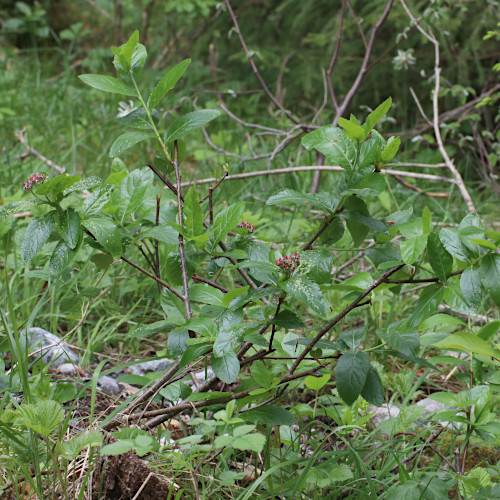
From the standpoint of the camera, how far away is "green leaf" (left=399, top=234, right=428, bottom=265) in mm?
905

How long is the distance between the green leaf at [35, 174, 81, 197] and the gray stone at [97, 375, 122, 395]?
0.74 meters

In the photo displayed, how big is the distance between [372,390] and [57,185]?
0.71 metres

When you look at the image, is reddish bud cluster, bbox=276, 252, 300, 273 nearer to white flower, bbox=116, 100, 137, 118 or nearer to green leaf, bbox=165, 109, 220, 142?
green leaf, bbox=165, 109, 220, 142

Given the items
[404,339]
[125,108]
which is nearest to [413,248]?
[404,339]

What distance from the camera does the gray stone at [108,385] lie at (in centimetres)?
160

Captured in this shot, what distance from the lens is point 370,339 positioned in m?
1.81

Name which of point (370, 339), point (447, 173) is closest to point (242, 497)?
point (370, 339)

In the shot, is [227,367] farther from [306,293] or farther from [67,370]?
[67,370]

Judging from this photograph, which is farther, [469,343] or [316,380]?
[316,380]

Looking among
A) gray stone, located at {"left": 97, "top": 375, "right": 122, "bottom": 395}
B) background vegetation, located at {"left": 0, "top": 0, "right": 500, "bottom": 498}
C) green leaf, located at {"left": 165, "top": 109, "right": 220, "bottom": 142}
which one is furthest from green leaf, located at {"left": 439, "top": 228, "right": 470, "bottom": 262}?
gray stone, located at {"left": 97, "top": 375, "right": 122, "bottom": 395}

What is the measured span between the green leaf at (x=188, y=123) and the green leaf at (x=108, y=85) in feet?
0.36

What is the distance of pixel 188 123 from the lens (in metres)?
1.13

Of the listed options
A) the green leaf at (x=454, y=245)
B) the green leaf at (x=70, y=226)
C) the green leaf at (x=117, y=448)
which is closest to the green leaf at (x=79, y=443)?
the green leaf at (x=117, y=448)

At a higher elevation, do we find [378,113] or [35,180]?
[378,113]
